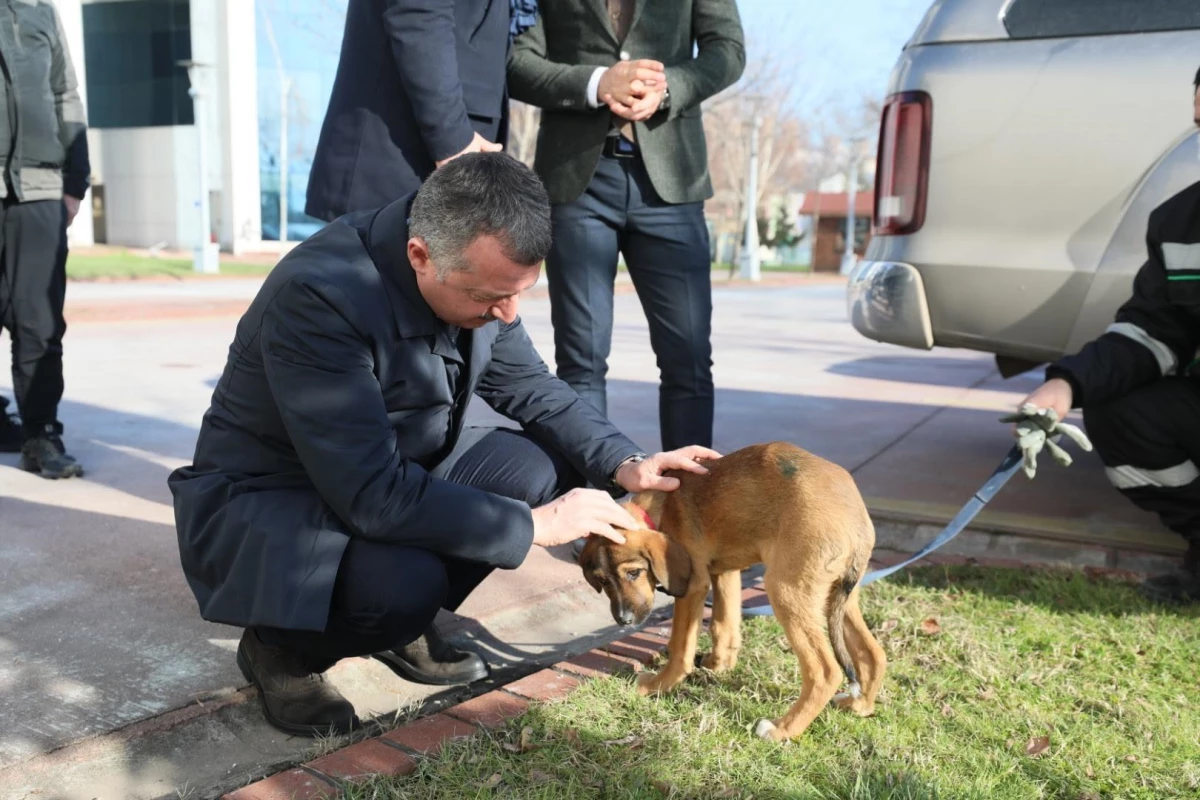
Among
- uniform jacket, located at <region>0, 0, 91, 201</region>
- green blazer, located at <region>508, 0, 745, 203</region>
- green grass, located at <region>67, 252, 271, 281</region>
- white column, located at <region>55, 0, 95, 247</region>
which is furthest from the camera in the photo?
white column, located at <region>55, 0, 95, 247</region>

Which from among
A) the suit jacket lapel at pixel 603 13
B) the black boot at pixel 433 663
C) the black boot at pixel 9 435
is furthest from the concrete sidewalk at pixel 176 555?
the suit jacket lapel at pixel 603 13

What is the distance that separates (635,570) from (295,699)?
Answer: 0.93 m

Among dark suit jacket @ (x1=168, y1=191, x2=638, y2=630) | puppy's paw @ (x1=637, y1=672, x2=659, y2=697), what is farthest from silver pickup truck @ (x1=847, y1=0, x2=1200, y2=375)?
dark suit jacket @ (x1=168, y1=191, x2=638, y2=630)

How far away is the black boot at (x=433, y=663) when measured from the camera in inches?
121

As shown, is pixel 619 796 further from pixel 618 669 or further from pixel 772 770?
pixel 618 669

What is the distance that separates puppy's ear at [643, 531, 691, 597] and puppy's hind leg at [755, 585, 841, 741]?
0.84ft

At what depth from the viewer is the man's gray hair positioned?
2.37 meters

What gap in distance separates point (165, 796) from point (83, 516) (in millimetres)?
2304

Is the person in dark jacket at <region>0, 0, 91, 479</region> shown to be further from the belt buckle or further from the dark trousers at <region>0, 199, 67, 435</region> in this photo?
the belt buckle

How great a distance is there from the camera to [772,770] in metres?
2.51

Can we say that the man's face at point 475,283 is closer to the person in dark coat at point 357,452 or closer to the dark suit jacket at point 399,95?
the person in dark coat at point 357,452

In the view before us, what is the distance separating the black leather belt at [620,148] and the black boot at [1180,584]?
2.43m

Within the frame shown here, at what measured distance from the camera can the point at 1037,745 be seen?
2684mm

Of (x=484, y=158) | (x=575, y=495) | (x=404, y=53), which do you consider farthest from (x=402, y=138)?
(x=575, y=495)
